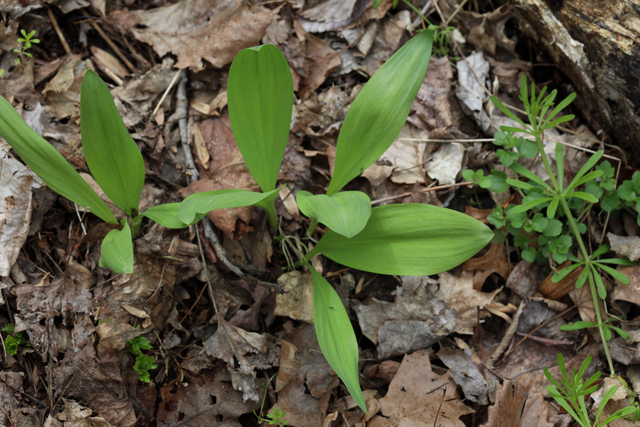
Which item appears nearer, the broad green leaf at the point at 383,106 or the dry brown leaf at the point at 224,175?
the broad green leaf at the point at 383,106

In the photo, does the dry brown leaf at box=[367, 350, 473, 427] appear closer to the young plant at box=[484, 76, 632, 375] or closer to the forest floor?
the forest floor

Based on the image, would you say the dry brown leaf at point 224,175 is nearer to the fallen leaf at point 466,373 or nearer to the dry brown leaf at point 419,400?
the dry brown leaf at point 419,400

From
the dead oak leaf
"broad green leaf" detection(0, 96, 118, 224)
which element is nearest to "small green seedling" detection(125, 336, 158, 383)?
"broad green leaf" detection(0, 96, 118, 224)

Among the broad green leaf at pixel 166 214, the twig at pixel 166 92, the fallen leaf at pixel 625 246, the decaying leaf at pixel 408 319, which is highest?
the twig at pixel 166 92

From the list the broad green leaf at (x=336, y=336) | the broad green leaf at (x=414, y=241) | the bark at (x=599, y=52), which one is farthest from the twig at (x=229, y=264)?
the bark at (x=599, y=52)

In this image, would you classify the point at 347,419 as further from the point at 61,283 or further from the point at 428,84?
the point at 428,84

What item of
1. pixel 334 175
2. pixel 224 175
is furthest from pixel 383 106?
pixel 224 175
